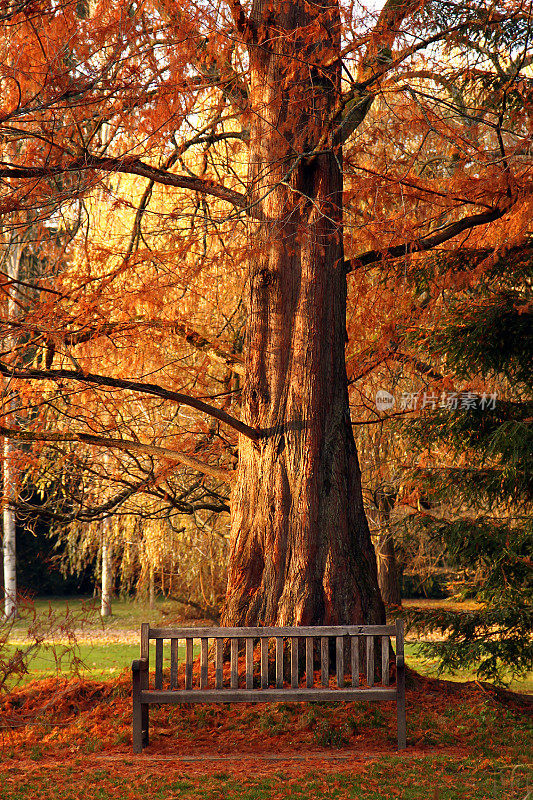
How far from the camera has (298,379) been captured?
22.1 ft

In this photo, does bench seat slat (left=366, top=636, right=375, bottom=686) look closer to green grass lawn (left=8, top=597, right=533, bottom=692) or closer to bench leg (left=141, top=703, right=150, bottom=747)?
bench leg (left=141, top=703, right=150, bottom=747)

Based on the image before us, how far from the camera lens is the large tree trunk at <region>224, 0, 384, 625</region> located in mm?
6469

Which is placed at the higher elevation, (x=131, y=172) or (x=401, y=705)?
(x=131, y=172)

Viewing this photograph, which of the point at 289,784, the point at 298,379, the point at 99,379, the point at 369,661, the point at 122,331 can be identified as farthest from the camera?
the point at 122,331

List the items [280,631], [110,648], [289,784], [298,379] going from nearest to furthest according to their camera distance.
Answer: [289,784] → [280,631] → [298,379] → [110,648]

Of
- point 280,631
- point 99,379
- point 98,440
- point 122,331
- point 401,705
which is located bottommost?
point 401,705

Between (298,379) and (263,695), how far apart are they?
8.23 ft

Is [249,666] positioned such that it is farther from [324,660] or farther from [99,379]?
[99,379]

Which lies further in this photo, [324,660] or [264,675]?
[324,660]

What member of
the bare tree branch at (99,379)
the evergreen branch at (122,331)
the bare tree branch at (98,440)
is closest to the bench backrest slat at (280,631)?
the bare tree branch at (99,379)

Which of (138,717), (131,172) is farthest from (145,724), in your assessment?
(131,172)

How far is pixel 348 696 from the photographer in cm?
535

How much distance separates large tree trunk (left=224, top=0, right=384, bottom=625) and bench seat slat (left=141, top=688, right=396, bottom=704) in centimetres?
91

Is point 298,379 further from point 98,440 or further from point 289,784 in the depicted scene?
point 289,784
